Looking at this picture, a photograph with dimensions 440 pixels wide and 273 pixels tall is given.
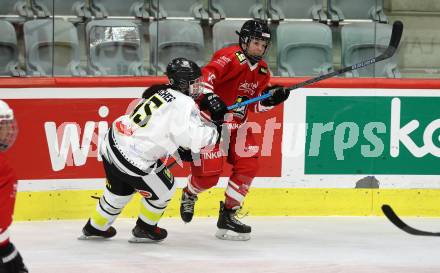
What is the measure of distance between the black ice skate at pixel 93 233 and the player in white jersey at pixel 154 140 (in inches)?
2.3

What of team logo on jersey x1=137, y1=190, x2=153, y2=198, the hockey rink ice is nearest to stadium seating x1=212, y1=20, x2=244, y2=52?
the hockey rink ice

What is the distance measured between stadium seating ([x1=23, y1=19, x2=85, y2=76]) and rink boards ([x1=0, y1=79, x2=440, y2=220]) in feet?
0.96

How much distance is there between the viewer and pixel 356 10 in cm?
710

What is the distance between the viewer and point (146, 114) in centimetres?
534

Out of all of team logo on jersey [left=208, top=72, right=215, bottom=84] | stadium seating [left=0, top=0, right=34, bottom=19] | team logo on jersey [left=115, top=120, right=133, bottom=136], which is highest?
stadium seating [left=0, top=0, right=34, bottom=19]

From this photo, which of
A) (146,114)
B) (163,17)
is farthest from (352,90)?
(146,114)

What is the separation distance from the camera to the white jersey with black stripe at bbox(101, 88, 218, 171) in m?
5.27

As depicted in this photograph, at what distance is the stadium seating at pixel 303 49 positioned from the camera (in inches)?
269

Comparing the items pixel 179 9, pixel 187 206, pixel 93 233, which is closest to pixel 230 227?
pixel 187 206

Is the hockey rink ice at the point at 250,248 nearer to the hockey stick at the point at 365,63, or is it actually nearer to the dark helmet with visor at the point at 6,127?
the hockey stick at the point at 365,63

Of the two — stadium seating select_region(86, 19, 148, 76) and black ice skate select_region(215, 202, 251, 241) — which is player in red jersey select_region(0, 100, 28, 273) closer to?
black ice skate select_region(215, 202, 251, 241)

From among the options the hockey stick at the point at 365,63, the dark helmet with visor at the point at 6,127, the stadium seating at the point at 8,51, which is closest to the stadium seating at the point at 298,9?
the hockey stick at the point at 365,63

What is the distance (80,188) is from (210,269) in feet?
5.15

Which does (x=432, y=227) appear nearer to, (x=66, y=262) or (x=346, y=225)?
(x=346, y=225)
